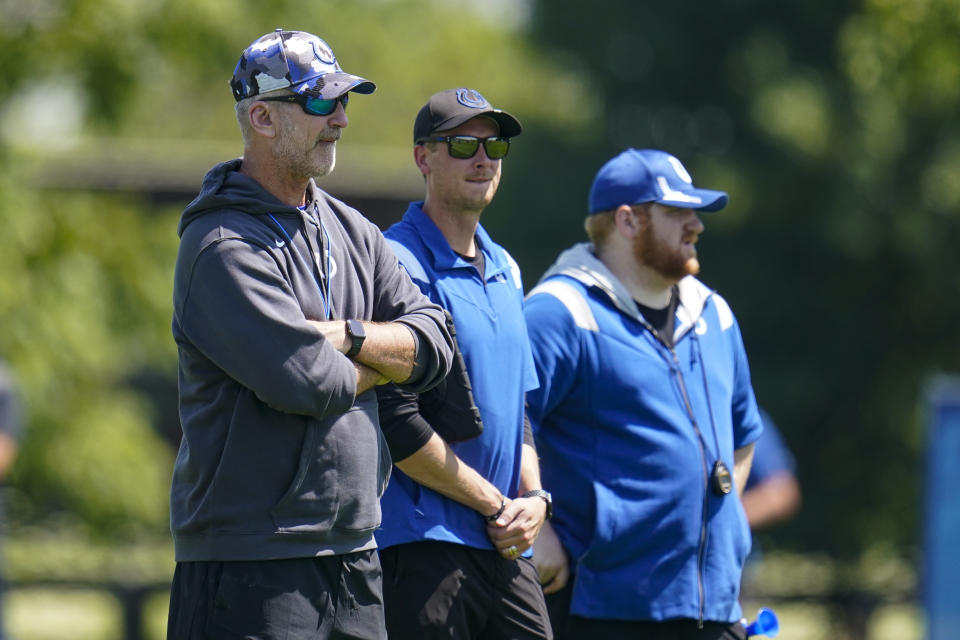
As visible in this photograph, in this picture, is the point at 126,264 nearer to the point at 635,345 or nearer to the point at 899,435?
the point at 899,435

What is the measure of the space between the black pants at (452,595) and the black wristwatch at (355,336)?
0.81 m

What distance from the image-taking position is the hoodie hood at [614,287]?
4.59 m

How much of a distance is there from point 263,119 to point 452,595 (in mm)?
1440

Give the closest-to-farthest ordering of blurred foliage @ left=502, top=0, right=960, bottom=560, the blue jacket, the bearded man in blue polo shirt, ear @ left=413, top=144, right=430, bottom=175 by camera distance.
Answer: the bearded man in blue polo shirt
ear @ left=413, top=144, right=430, bottom=175
the blue jacket
blurred foliage @ left=502, top=0, right=960, bottom=560

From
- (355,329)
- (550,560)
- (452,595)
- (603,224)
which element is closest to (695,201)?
(603,224)

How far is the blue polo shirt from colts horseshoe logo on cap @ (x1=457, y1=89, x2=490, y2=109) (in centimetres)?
36

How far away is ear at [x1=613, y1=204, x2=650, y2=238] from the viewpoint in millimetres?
4699

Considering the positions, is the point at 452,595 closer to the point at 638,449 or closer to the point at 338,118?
the point at 638,449

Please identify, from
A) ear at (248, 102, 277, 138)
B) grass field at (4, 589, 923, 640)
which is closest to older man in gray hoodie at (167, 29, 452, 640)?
ear at (248, 102, 277, 138)

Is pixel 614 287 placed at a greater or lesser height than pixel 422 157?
lesser

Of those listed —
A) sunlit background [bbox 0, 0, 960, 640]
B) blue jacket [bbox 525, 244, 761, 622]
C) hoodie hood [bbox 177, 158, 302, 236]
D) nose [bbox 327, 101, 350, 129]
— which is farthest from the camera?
sunlit background [bbox 0, 0, 960, 640]

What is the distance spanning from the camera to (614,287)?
4617 millimetres

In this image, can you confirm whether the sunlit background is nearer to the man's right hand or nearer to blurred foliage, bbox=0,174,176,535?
blurred foliage, bbox=0,174,176,535

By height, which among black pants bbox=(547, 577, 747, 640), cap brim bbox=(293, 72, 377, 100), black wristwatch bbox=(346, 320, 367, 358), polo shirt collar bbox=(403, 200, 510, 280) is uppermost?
cap brim bbox=(293, 72, 377, 100)
